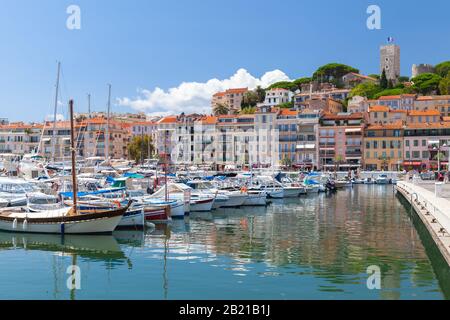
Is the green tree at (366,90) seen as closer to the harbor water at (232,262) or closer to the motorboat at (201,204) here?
the motorboat at (201,204)

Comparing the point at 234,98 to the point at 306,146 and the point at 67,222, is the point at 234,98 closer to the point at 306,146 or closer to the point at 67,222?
the point at 306,146

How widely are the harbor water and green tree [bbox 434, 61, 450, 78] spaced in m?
131

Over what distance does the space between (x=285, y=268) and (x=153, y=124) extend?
11009 cm

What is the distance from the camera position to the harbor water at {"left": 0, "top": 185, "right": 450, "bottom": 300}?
17094 millimetres

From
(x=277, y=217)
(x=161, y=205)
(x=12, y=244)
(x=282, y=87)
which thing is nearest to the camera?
(x=12, y=244)

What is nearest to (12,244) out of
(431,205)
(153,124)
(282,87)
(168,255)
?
(168,255)

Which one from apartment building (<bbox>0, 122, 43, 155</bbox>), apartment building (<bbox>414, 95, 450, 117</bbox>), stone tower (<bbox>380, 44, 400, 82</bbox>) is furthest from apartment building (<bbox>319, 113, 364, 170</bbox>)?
stone tower (<bbox>380, 44, 400, 82</bbox>)

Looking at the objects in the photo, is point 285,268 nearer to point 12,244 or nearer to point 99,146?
point 12,244

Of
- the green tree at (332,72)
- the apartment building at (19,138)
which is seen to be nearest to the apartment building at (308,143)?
the apartment building at (19,138)

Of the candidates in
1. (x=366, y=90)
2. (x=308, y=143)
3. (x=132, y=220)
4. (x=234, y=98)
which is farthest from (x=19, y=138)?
(x=132, y=220)

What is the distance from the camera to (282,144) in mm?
105438

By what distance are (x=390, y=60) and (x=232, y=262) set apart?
16457cm

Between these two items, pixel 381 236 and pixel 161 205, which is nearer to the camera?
pixel 381 236

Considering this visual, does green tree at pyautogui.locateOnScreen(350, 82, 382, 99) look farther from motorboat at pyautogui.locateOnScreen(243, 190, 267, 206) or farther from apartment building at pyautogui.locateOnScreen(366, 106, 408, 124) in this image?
motorboat at pyautogui.locateOnScreen(243, 190, 267, 206)
